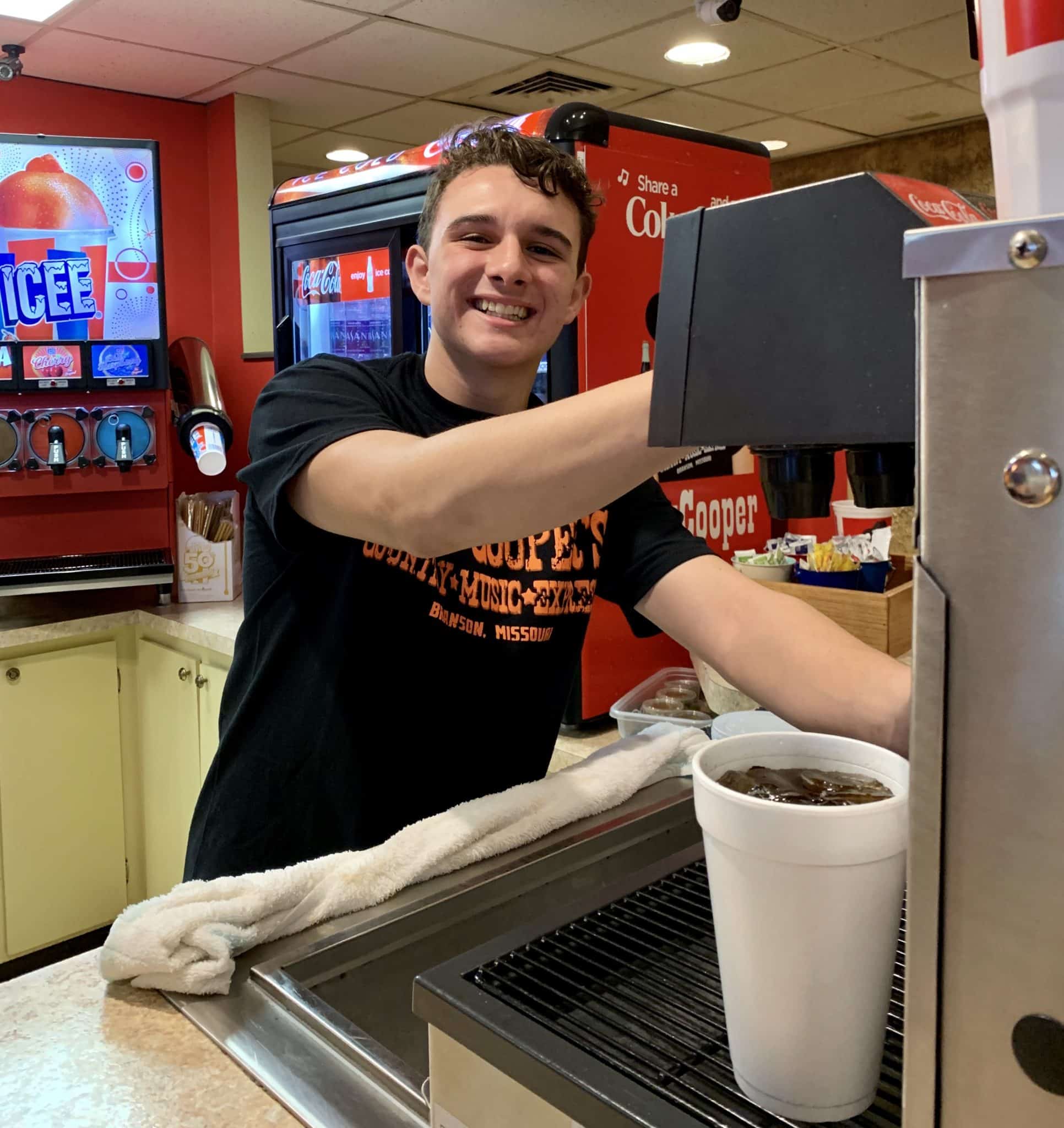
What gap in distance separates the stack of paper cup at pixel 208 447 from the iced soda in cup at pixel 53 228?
38 cm

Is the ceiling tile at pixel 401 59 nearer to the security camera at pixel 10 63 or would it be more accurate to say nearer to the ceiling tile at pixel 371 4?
the ceiling tile at pixel 371 4

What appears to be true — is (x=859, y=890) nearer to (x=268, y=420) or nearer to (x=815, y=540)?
(x=268, y=420)

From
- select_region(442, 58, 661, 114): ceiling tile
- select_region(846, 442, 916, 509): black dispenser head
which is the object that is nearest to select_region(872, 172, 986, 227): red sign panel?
select_region(846, 442, 916, 509): black dispenser head

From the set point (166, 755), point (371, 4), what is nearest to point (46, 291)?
point (166, 755)

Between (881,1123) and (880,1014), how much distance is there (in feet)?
0.17

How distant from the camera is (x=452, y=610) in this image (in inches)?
49.7

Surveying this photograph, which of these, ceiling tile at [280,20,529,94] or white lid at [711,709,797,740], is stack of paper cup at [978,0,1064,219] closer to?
white lid at [711,709,797,740]

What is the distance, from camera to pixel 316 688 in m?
1.25

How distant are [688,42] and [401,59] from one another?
3.54 ft

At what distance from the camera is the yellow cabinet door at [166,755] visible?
9.16 feet

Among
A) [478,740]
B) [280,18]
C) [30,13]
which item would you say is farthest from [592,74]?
[478,740]

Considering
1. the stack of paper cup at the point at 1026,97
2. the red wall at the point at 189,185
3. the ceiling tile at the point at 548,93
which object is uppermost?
the ceiling tile at the point at 548,93

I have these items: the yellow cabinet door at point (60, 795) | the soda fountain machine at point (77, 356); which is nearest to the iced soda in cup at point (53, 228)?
the soda fountain machine at point (77, 356)

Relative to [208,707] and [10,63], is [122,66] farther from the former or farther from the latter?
[208,707]
